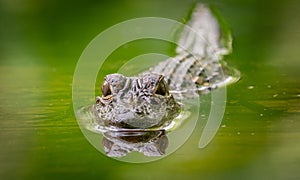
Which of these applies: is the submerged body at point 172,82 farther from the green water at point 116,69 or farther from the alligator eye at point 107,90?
the green water at point 116,69

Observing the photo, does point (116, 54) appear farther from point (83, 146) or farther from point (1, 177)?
point (1, 177)

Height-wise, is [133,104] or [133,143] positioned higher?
[133,104]

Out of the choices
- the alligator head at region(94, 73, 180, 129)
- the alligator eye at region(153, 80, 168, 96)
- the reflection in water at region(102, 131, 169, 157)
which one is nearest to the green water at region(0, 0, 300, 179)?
the reflection in water at region(102, 131, 169, 157)

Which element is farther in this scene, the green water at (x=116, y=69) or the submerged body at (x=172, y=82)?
the submerged body at (x=172, y=82)

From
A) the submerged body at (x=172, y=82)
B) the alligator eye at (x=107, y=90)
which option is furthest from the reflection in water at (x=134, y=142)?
the alligator eye at (x=107, y=90)

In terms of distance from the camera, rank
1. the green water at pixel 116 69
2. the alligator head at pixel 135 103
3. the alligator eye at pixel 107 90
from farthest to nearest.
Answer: the alligator eye at pixel 107 90 → the alligator head at pixel 135 103 → the green water at pixel 116 69

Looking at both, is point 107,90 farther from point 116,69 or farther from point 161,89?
point 116,69

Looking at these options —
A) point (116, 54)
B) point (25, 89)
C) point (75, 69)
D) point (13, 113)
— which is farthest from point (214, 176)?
point (116, 54)
